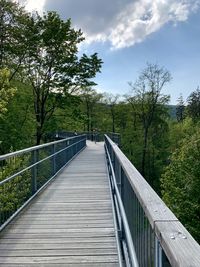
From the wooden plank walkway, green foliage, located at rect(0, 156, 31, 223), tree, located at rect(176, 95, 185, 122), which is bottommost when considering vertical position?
the wooden plank walkway

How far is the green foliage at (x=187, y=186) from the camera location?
72.9ft

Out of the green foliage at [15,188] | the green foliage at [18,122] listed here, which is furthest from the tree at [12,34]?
the green foliage at [15,188]

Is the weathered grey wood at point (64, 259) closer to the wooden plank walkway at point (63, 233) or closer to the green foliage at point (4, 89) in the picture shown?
the wooden plank walkway at point (63, 233)

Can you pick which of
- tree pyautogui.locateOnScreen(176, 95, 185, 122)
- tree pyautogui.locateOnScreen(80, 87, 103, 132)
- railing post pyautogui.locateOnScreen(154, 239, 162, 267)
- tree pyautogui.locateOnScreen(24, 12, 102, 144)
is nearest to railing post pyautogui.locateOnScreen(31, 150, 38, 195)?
railing post pyautogui.locateOnScreen(154, 239, 162, 267)

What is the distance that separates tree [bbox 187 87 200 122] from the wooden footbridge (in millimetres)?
56759

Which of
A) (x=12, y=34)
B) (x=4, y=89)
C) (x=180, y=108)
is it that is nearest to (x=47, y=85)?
Result: (x=12, y=34)

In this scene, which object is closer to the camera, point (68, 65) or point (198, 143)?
point (68, 65)

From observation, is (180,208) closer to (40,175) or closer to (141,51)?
(40,175)

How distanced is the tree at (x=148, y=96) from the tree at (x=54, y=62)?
67.9 feet

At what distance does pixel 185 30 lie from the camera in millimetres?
28922

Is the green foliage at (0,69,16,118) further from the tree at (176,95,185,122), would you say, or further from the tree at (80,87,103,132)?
the tree at (176,95,185,122)

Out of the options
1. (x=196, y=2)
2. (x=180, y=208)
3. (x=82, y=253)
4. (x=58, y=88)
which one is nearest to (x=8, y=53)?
(x=58, y=88)

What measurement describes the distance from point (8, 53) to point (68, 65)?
13.0 feet

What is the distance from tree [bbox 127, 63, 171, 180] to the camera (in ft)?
146
